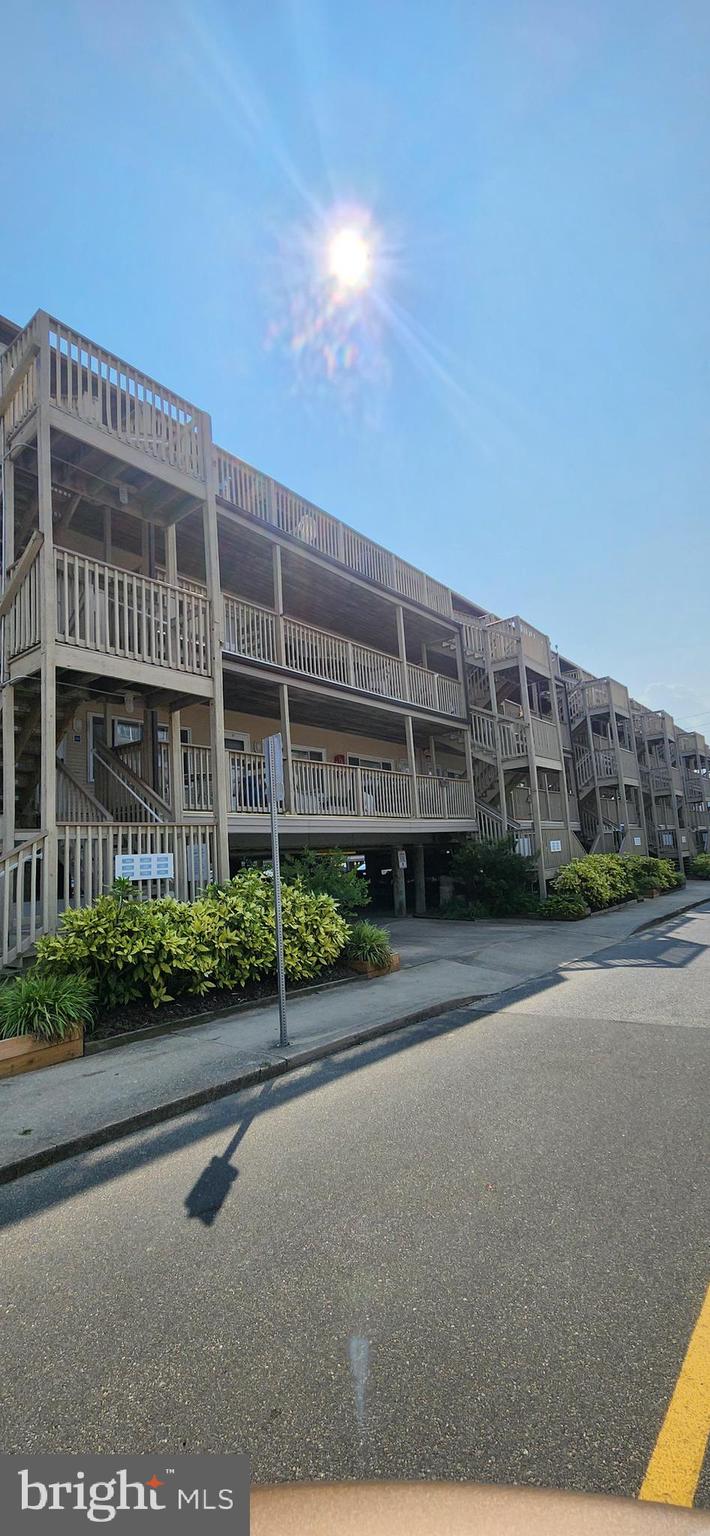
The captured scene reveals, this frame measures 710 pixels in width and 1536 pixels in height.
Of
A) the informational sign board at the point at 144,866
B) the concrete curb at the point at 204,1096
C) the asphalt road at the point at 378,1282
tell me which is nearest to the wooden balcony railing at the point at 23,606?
the informational sign board at the point at 144,866

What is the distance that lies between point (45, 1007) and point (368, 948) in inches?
177

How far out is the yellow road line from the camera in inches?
66.4

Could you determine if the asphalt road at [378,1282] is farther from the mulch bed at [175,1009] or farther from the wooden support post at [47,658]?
the wooden support post at [47,658]

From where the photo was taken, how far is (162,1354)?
2238 millimetres

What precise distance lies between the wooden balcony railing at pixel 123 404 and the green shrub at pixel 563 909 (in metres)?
11.6

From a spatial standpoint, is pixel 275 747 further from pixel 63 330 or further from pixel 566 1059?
pixel 63 330

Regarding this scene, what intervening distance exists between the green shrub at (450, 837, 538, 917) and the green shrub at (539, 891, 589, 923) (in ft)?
1.45

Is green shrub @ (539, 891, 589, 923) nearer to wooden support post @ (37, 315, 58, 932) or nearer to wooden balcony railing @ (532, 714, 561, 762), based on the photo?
wooden balcony railing @ (532, 714, 561, 762)

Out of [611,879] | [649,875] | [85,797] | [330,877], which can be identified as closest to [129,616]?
[85,797]

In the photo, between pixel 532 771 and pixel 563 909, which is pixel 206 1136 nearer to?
pixel 563 909

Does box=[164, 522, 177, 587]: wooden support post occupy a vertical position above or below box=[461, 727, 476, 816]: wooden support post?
above

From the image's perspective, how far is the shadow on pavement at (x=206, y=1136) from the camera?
338cm

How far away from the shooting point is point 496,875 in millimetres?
16156

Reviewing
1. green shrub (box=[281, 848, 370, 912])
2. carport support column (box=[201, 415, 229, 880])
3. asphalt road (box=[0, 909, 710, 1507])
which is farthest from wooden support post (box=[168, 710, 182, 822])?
asphalt road (box=[0, 909, 710, 1507])
